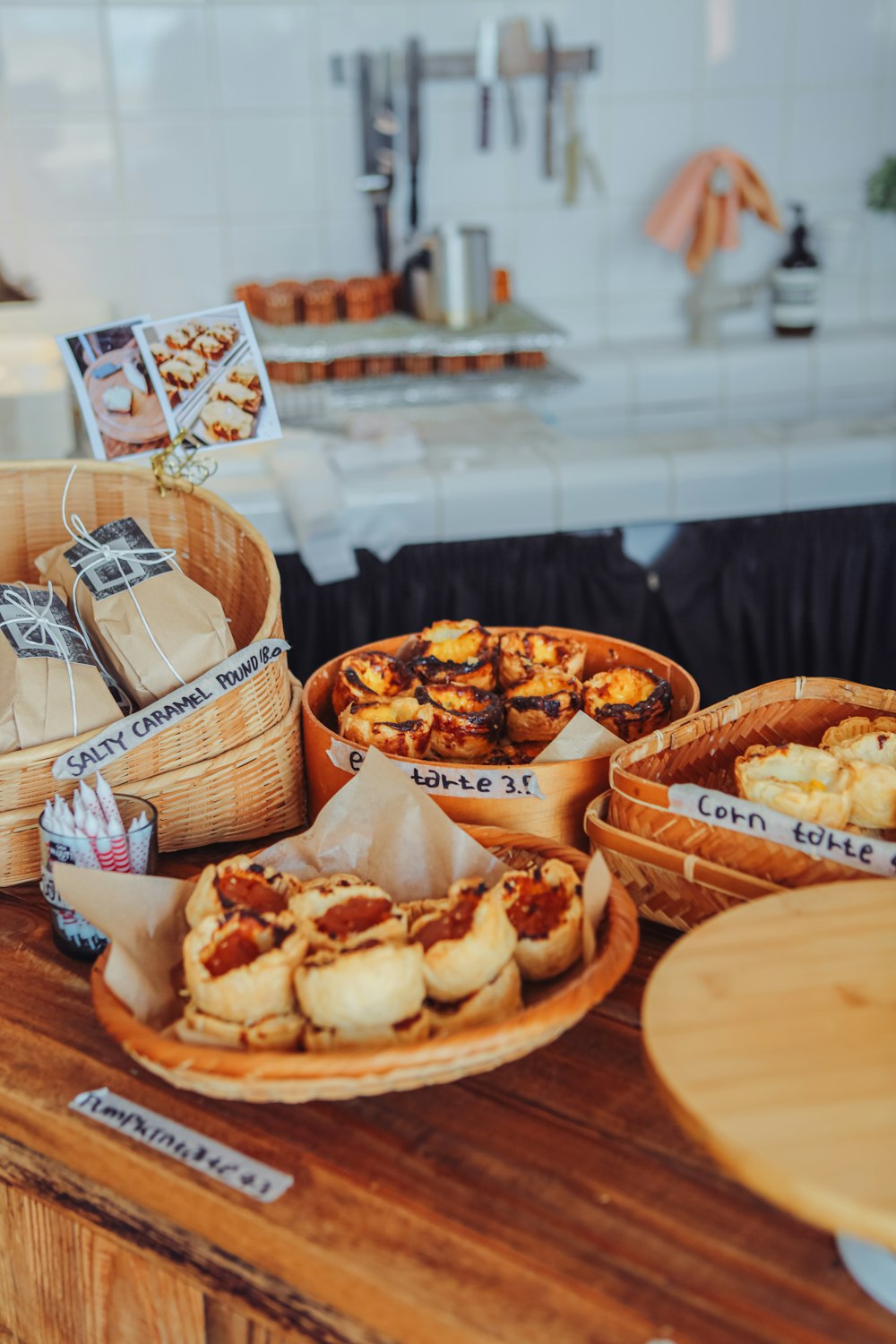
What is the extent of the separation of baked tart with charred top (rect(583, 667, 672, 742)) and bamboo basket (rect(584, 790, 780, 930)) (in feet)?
0.43

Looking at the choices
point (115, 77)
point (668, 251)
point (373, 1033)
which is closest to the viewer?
point (373, 1033)

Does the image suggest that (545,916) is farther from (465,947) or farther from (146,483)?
(146,483)

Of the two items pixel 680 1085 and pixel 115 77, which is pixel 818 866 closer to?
pixel 680 1085

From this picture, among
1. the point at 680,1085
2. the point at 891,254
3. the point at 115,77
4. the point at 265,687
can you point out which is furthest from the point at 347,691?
the point at 891,254

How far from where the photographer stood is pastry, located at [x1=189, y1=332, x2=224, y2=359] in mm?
1431

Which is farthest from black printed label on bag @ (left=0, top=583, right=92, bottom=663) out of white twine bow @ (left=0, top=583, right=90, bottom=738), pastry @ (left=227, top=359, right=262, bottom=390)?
pastry @ (left=227, top=359, right=262, bottom=390)

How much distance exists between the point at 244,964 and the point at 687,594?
2.00 m

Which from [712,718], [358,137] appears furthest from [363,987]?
[358,137]

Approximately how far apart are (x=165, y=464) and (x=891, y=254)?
114 inches

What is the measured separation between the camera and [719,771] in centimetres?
126

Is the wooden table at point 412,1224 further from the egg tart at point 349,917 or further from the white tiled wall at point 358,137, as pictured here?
the white tiled wall at point 358,137

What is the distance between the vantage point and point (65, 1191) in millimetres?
936

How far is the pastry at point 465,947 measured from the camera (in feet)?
3.00

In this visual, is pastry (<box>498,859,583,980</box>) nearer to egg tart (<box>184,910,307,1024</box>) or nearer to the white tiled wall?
egg tart (<box>184,910,307,1024</box>)
